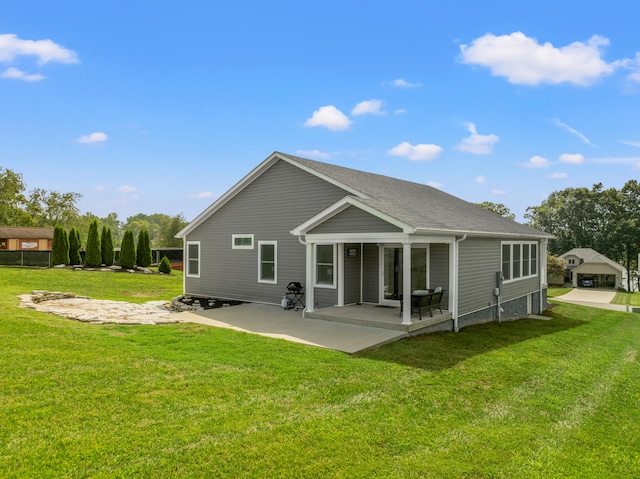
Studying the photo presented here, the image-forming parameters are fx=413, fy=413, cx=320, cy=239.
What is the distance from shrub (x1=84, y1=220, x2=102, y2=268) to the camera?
27031 mm

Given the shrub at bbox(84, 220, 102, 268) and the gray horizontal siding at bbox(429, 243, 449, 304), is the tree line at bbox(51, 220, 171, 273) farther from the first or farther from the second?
the gray horizontal siding at bbox(429, 243, 449, 304)

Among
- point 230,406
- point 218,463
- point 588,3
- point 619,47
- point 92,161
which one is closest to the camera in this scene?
point 218,463

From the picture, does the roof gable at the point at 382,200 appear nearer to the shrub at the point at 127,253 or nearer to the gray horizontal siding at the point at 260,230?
the gray horizontal siding at the point at 260,230

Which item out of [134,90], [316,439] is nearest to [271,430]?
[316,439]

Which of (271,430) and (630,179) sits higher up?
(630,179)

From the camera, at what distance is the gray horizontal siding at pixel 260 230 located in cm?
1358

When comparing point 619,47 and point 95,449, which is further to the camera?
point 619,47

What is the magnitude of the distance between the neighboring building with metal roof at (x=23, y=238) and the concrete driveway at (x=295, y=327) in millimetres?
34646

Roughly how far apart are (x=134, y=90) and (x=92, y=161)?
18042 mm

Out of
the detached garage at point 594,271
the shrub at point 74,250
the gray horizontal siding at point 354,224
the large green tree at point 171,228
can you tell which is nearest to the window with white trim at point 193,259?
the gray horizontal siding at point 354,224

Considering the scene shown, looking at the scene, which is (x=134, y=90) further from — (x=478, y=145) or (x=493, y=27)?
(x=478, y=145)

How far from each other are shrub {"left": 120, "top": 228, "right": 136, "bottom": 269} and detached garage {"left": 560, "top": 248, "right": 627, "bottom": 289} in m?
51.0

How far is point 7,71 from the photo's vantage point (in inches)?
674

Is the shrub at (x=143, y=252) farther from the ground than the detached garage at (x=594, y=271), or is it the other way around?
the shrub at (x=143, y=252)
